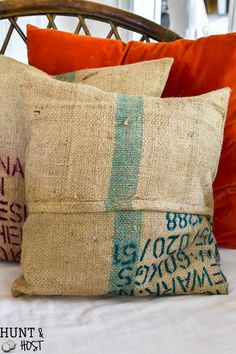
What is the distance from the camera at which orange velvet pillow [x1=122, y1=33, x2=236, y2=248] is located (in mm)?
764

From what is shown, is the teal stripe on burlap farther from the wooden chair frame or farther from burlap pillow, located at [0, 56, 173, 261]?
the wooden chair frame

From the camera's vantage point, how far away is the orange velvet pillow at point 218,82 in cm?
76

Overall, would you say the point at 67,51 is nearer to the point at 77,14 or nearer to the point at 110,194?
the point at 77,14

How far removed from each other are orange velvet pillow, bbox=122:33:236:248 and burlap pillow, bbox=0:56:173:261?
0.09 metres

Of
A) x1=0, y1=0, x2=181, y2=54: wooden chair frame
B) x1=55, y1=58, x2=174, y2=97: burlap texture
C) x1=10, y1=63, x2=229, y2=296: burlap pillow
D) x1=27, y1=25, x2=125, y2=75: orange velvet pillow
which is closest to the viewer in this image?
x1=10, y1=63, x2=229, y2=296: burlap pillow

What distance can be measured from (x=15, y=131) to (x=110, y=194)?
21cm

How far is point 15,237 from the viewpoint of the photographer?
0.70 meters

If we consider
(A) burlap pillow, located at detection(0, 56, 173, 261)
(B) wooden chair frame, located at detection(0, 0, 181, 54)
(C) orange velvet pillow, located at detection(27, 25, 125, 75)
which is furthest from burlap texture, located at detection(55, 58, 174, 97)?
(B) wooden chair frame, located at detection(0, 0, 181, 54)

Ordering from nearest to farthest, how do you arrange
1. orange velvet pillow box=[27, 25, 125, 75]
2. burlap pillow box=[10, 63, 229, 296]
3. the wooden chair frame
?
1. burlap pillow box=[10, 63, 229, 296]
2. orange velvet pillow box=[27, 25, 125, 75]
3. the wooden chair frame

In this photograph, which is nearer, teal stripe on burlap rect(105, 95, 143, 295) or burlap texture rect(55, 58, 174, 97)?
teal stripe on burlap rect(105, 95, 143, 295)

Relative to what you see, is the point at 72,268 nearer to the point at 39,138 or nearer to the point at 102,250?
the point at 102,250

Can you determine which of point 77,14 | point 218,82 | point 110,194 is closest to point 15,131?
point 110,194

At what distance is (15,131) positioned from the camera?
0.68 meters

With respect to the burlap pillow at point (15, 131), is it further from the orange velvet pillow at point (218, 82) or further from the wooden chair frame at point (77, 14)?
the wooden chair frame at point (77, 14)
